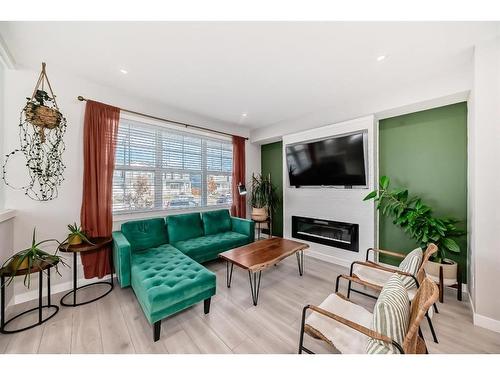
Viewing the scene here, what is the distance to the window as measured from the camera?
9.76 feet

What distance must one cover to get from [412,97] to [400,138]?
2.01ft

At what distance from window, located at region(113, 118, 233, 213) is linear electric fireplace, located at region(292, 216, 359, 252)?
5.35 feet

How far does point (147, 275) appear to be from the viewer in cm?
196

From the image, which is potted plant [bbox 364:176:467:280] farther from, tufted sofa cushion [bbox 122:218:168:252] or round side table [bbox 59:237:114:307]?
round side table [bbox 59:237:114:307]

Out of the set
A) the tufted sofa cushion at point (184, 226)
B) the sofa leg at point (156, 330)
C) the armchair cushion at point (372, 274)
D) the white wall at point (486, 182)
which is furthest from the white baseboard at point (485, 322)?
the tufted sofa cushion at point (184, 226)

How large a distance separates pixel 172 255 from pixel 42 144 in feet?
6.67

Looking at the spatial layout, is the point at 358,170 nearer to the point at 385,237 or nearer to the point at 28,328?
the point at 385,237

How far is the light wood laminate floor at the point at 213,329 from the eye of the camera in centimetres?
155

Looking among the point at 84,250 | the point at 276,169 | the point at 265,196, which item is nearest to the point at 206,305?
the point at 84,250

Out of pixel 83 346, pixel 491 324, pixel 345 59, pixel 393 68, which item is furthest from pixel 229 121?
pixel 491 324

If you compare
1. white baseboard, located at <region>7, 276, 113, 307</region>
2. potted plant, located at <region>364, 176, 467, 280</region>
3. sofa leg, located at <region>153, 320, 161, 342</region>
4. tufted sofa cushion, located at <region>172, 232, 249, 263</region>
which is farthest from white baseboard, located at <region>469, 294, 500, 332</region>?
white baseboard, located at <region>7, 276, 113, 307</region>

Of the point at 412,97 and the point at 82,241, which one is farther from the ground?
the point at 412,97

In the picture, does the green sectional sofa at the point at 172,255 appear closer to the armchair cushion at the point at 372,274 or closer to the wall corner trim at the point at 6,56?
the armchair cushion at the point at 372,274
